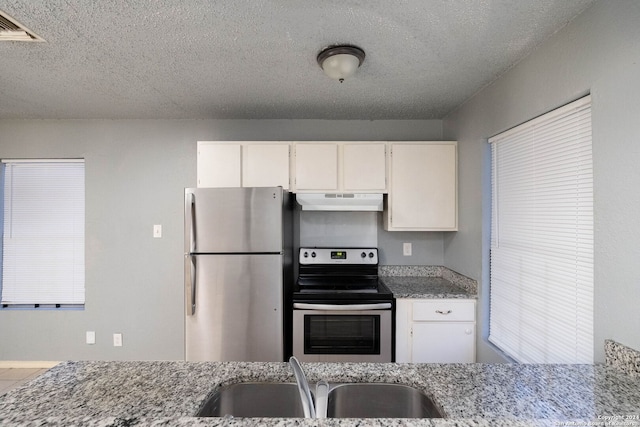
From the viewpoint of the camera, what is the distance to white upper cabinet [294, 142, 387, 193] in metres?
2.54

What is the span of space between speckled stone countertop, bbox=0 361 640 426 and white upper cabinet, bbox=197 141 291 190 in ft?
5.52

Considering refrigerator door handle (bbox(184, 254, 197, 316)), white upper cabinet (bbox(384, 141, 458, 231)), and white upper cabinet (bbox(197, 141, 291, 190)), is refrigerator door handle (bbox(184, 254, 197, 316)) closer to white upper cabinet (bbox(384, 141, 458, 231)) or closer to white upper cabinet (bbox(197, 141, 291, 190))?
white upper cabinet (bbox(197, 141, 291, 190))

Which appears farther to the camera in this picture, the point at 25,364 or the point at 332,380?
the point at 25,364

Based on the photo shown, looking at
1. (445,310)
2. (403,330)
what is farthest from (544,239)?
(403,330)

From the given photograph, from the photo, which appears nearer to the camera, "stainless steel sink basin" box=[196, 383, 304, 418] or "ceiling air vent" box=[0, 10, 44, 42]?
"stainless steel sink basin" box=[196, 383, 304, 418]

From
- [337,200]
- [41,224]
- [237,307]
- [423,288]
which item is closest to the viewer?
[237,307]

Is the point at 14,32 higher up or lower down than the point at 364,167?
higher up

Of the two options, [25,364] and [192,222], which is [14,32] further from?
[25,364]

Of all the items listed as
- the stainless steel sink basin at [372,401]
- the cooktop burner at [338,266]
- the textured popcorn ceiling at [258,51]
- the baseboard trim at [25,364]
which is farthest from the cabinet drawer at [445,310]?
the baseboard trim at [25,364]

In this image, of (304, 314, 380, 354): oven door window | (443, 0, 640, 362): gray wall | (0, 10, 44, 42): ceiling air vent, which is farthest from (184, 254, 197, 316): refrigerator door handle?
(443, 0, 640, 362): gray wall

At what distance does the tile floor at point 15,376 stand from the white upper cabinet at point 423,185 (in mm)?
3471

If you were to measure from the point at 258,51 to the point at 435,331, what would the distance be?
7.41 feet

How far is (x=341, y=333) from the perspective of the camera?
7.29ft

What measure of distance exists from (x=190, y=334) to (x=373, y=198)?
5.87 ft
